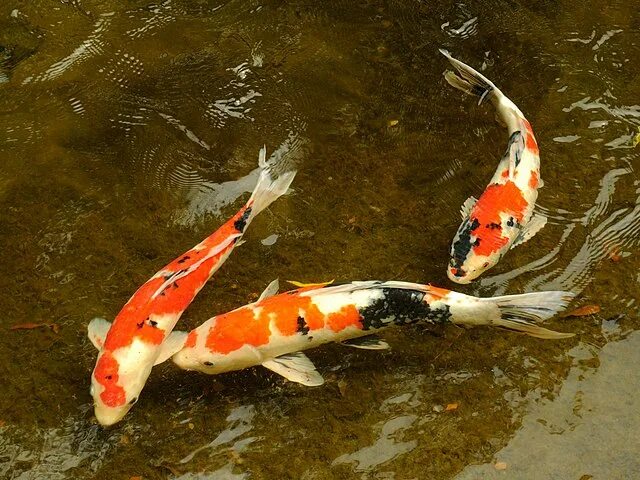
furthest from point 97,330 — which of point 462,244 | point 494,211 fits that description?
point 494,211

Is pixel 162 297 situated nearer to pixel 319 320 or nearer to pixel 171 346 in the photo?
pixel 171 346

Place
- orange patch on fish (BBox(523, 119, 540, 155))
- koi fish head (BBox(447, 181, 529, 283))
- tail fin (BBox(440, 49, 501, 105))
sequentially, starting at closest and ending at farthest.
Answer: koi fish head (BBox(447, 181, 529, 283))
orange patch on fish (BBox(523, 119, 540, 155))
tail fin (BBox(440, 49, 501, 105))

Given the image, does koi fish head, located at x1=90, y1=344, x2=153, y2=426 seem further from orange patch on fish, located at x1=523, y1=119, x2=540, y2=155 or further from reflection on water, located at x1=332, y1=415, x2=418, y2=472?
orange patch on fish, located at x1=523, y1=119, x2=540, y2=155

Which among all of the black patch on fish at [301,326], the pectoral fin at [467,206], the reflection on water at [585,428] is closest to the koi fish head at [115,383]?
the black patch on fish at [301,326]

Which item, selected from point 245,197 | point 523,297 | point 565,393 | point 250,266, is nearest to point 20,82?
point 245,197

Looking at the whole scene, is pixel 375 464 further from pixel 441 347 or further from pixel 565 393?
pixel 565 393

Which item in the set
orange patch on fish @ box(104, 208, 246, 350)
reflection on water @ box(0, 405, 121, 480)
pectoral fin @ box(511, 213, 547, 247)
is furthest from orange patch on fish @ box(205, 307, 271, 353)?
pectoral fin @ box(511, 213, 547, 247)
